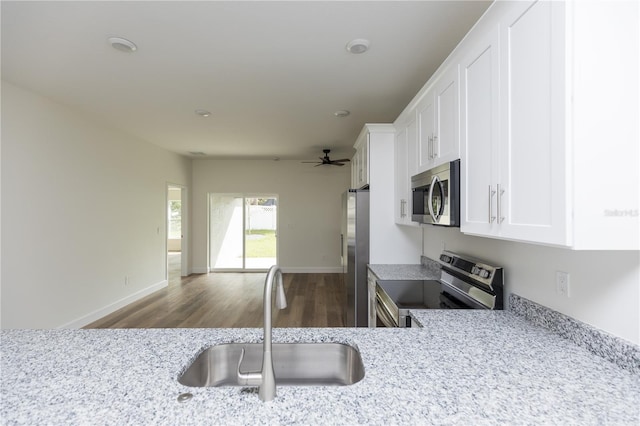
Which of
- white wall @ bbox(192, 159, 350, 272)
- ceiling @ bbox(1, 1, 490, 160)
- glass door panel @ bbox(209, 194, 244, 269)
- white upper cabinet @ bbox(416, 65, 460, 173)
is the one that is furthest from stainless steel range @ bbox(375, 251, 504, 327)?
glass door panel @ bbox(209, 194, 244, 269)

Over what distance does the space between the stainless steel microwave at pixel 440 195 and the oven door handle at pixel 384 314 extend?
2.23 ft

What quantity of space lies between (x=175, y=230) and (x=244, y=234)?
4.66 metres

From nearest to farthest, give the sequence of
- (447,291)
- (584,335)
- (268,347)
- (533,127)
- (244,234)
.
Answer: (268,347)
(533,127)
(584,335)
(447,291)
(244,234)

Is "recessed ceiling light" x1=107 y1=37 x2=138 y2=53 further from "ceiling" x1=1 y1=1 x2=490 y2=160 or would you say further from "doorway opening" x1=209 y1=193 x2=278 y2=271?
"doorway opening" x1=209 y1=193 x2=278 y2=271

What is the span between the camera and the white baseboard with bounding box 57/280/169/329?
12.2 feet

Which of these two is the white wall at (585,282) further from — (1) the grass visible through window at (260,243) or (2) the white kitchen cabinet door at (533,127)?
(1) the grass visible through window at (260,243)

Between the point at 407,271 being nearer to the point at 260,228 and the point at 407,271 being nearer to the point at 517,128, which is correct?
the point at 517,128

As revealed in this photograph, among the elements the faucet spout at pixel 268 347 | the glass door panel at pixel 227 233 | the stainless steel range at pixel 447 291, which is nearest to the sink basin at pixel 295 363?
the faucet spout at pixel 268 347

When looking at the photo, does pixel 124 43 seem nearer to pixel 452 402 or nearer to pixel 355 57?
pixel 355 57

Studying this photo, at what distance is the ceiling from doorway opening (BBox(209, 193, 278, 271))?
3268mm

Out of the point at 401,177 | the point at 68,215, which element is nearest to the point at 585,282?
the point at 401,177

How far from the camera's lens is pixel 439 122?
1.96m

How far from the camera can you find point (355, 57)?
2424mm

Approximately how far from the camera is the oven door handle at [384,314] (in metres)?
2.07
